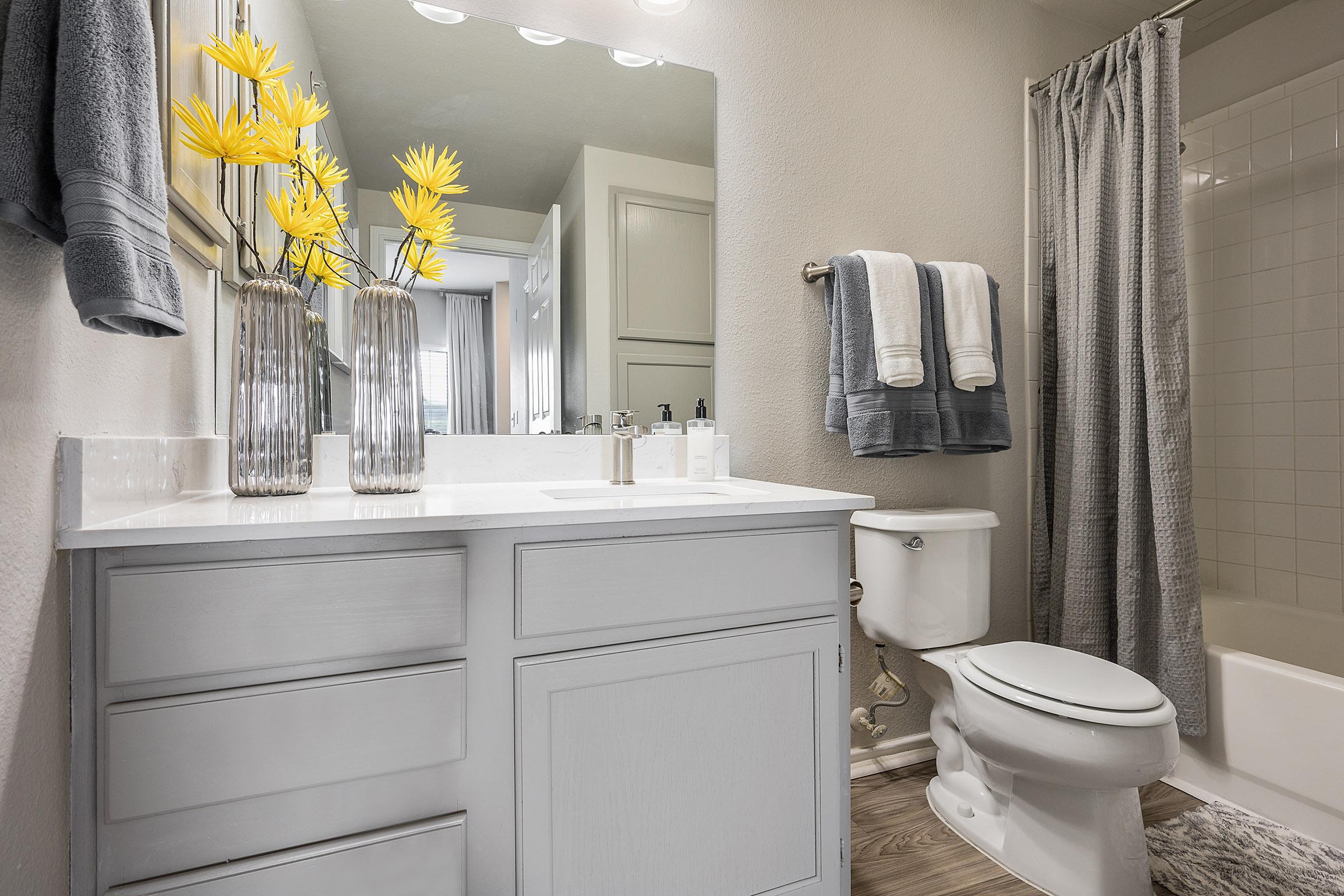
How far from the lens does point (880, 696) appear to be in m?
1.72

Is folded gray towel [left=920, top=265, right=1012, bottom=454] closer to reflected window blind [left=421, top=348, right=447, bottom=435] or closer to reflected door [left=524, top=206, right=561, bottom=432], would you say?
reflected door [left=524, top=206, right=561, bottom=432]

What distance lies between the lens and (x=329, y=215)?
45.6 inches

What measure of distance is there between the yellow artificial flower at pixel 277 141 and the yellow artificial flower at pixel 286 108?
0.01 metres

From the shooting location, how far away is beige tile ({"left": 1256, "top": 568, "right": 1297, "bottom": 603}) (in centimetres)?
200

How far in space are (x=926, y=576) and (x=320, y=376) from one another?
4.70ft

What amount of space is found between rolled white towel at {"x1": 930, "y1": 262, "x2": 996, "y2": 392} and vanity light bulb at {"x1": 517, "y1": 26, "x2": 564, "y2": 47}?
1.09m

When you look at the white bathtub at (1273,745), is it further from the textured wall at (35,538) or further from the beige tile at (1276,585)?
the textured wall at (35,538)

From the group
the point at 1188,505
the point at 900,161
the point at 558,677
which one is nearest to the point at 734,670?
the point at 558,677

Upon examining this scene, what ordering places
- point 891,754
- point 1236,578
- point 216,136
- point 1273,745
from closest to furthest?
point 216,136, point 1273,745, point 891,754, point 1236,578

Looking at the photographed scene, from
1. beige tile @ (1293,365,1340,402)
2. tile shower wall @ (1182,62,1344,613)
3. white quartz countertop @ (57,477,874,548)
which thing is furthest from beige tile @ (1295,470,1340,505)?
white quartz countertop @ (57,477,874,548)

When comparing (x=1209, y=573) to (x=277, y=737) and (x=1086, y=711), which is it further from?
(x=277, y=737)

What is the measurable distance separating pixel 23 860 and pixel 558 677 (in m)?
0.56

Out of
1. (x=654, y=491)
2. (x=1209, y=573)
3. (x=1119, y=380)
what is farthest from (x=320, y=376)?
(x=1209, y=573)

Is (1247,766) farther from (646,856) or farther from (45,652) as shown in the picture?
(45,652)
